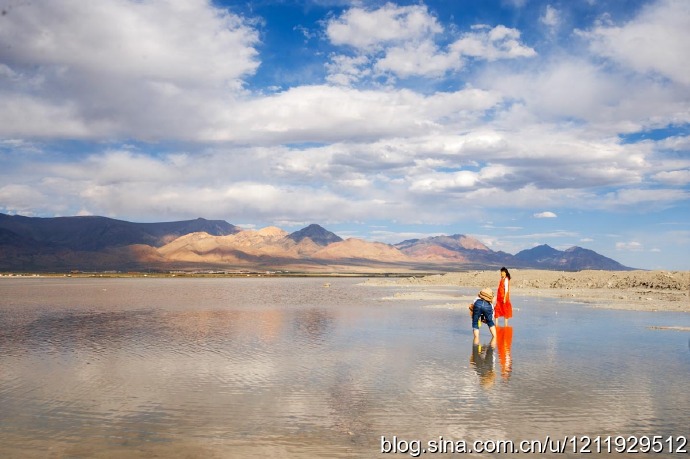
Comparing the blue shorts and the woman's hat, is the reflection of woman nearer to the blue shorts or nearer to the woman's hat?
the blue shorts

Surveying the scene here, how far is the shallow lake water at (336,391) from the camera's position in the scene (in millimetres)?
8141

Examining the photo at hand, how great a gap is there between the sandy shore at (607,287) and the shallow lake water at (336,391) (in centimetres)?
1375

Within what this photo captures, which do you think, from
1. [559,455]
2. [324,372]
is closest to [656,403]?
[559,455]

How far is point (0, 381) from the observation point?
1205cm

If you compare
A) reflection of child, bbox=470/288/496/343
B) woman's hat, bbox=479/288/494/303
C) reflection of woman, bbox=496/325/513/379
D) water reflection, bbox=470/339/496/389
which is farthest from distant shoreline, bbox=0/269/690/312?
water reflection, bbox=470/339/496/389

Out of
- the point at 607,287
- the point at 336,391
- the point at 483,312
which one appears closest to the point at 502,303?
the point at 483,312

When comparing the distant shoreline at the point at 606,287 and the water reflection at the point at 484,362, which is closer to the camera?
the water reflection at the point at 484,362

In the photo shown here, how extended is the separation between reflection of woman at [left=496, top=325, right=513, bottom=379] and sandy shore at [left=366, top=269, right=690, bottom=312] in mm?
13393

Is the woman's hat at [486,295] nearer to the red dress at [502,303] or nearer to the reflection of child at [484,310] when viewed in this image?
the reflection of child at [484,310]

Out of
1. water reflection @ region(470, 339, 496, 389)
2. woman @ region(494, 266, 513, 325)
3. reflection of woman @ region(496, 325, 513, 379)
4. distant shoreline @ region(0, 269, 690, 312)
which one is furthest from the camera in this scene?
distant shoreline @ region(0, 269, 690, 312)

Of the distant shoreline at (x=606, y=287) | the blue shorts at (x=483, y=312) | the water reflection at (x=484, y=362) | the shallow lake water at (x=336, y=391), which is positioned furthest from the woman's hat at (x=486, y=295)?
the distant shoreline at (x=606, y=287)

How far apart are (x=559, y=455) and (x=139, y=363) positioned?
35.8ft

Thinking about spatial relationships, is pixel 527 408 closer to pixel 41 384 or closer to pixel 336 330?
pixel 41 384

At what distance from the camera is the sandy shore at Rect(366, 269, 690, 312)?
3325 cm
